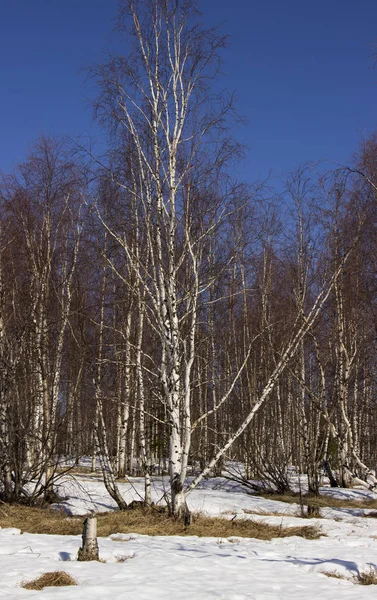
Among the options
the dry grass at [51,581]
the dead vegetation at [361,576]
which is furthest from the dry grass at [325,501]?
the dry grass at [51,581]

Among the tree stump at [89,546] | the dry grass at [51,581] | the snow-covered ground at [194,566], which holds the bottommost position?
the snow-covered ground at [194,566]

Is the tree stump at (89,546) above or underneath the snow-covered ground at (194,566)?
above

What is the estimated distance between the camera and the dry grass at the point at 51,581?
17.5 feet

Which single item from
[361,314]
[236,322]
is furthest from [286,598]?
[236,322]

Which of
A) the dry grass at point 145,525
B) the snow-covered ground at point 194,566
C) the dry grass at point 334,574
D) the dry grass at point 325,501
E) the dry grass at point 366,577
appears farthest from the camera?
the dry grass at point 325,501

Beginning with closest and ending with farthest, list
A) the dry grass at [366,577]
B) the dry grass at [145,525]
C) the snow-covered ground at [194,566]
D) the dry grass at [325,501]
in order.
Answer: the snow-covered ground at [194,566] → the dry grass at [366,577] → the dry grass at [145,525] → the dry grass at [325,501]

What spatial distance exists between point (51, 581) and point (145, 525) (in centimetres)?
365

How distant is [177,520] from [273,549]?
6.28 ft

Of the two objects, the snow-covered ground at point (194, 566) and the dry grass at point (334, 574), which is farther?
the dry grass at point (334, 574)

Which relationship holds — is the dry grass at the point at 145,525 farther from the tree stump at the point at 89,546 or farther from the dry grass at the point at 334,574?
the dry grass at the point at 334,574

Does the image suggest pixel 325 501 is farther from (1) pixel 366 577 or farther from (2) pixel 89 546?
(2) pixel 89 546

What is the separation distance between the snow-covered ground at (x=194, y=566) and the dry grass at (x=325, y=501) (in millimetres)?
3871

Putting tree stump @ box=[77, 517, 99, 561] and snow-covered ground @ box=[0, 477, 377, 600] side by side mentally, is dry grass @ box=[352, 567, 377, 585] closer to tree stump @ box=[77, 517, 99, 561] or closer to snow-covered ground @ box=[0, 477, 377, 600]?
snow-covered ground @ box=[0, 477, 377, 600]

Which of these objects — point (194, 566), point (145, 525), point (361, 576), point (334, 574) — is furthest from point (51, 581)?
point (145, 525)
